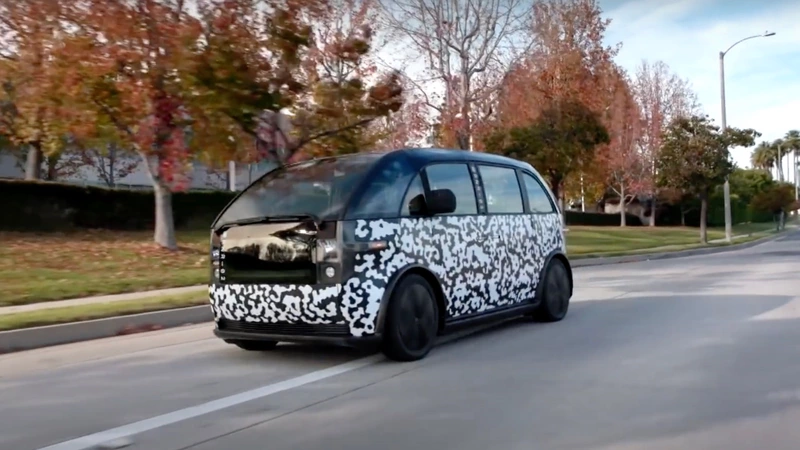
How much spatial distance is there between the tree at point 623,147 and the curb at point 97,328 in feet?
105

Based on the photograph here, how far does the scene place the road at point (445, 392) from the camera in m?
5.78

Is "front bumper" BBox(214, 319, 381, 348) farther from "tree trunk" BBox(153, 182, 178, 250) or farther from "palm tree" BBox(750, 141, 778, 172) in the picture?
"palm tree" BBox(750, 141, 778, 172)

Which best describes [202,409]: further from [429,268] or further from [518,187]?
[518,187]

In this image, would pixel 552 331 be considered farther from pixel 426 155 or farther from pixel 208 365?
pixel 208 365

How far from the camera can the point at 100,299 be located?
44.9 feet

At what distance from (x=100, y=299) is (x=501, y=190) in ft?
23.4

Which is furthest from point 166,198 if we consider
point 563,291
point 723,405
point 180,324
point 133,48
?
point 723,405

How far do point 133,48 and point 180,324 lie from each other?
5.57m

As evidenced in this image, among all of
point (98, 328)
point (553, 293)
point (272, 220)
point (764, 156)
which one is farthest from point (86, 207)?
point (764, 156)

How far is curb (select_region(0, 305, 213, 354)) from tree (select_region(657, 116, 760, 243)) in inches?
1023

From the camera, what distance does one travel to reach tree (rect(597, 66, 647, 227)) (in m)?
44.3

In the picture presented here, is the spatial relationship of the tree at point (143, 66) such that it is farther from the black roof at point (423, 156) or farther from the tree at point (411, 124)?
the tree at point (411, 124)

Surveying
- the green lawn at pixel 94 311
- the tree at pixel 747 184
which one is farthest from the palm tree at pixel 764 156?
the green lawn at pixel 94 311

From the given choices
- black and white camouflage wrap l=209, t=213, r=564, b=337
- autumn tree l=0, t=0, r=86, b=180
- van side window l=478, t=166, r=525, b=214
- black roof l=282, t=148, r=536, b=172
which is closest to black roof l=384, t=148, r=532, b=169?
black roof l=282, t=148, r=536, b=172
